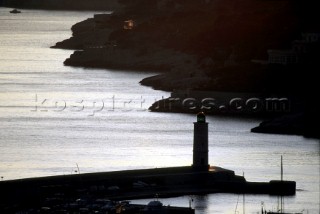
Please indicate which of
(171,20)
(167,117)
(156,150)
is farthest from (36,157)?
(171,20)

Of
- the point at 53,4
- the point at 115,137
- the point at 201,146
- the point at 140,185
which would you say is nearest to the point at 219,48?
the point at 115,137

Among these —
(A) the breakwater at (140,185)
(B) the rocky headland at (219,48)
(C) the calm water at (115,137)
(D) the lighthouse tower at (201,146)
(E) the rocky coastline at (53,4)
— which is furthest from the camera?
(E) the rocky coastline at (53,4)

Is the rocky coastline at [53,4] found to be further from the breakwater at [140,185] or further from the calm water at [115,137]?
the breakwater at [140,185]

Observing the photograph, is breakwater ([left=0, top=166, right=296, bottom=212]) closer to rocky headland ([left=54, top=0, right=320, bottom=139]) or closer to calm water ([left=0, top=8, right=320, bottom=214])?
calm water ([left=0, top=8, right=320, bottom=214])

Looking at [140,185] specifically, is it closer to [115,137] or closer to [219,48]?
[115,137]

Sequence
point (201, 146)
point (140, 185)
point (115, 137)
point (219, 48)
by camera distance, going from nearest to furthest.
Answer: point (140, 185) → point (201, 146) → point (115, 137) → point (219, 48)

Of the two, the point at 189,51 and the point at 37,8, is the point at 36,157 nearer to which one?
the point at 189,51

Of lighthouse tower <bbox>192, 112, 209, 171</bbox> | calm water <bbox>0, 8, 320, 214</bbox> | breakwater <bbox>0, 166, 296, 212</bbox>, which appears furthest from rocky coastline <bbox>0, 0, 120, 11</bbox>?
breakwater <bbox>0, 166, 296, 212</bbox>

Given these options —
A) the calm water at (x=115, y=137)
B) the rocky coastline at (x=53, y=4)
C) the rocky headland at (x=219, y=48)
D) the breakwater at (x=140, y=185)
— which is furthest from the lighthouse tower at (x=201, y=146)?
the rocky coastline at (x=53, y=4)
